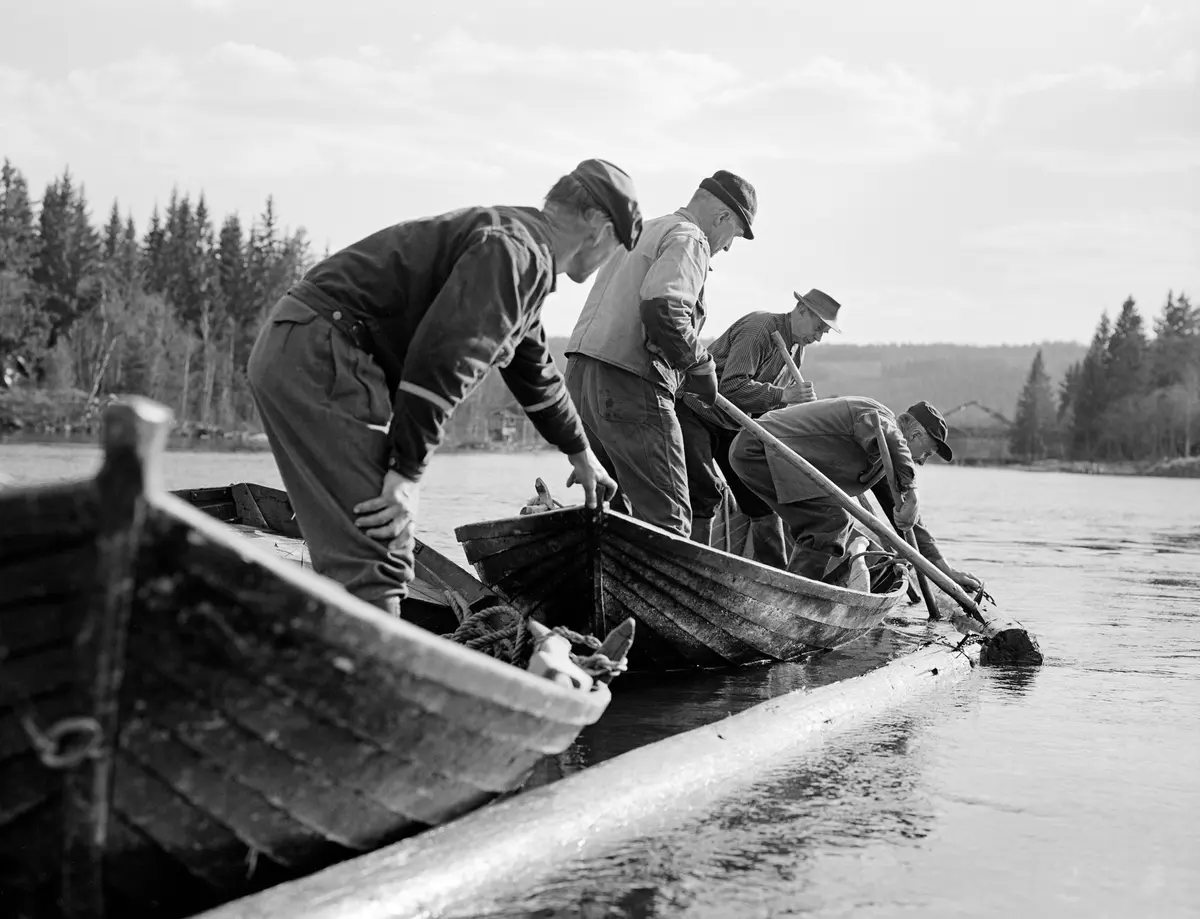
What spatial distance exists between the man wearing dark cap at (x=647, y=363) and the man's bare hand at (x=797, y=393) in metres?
2.48

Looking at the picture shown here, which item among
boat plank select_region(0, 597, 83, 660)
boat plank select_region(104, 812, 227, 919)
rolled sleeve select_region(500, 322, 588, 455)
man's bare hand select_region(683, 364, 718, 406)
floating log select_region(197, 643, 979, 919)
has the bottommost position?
floating log select_region(197, 643, 979, 919)

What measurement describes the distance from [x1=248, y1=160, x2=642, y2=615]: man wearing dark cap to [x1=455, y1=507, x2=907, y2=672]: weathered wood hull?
74.7 inches

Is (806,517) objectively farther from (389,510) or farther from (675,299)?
(389,510)

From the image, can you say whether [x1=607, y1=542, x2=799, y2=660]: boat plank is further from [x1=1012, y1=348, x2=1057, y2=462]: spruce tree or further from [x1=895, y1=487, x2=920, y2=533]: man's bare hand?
[x1=1012, y1=348, x2=1057, y2=462]: spruce tree

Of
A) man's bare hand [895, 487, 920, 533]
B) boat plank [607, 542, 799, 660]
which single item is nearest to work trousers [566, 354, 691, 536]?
boat plank [607, 542, 799, 660]

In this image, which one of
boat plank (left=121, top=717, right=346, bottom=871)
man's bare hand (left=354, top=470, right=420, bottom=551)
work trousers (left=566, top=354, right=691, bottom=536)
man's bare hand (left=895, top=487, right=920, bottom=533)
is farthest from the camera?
man's bare hand (left=895, top=487, right=920, bottom=533)

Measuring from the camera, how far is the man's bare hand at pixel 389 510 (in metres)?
3.59

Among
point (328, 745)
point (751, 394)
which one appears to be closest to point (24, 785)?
point (328, 745)

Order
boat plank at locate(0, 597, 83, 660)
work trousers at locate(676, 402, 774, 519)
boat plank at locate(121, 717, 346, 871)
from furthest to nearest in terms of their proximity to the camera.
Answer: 1. work trousers at locate(676, 402, 774, 519)
2. boat plank at locate(121, 717, 346, 871)
3. boat plank at locate(0, 597, 83, 660)

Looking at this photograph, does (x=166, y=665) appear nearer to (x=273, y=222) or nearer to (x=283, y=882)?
(x=283, y=882)

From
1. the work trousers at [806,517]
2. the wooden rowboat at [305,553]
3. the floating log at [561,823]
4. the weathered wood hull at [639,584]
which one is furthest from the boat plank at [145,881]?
the work trousers at [806,517]

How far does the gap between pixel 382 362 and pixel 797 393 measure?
19.1 feet

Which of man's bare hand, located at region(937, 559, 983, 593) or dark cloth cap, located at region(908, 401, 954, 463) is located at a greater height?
dark cloth cap, located at region(908, 401, 954, 463)

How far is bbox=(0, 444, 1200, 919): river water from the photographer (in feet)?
11.9
